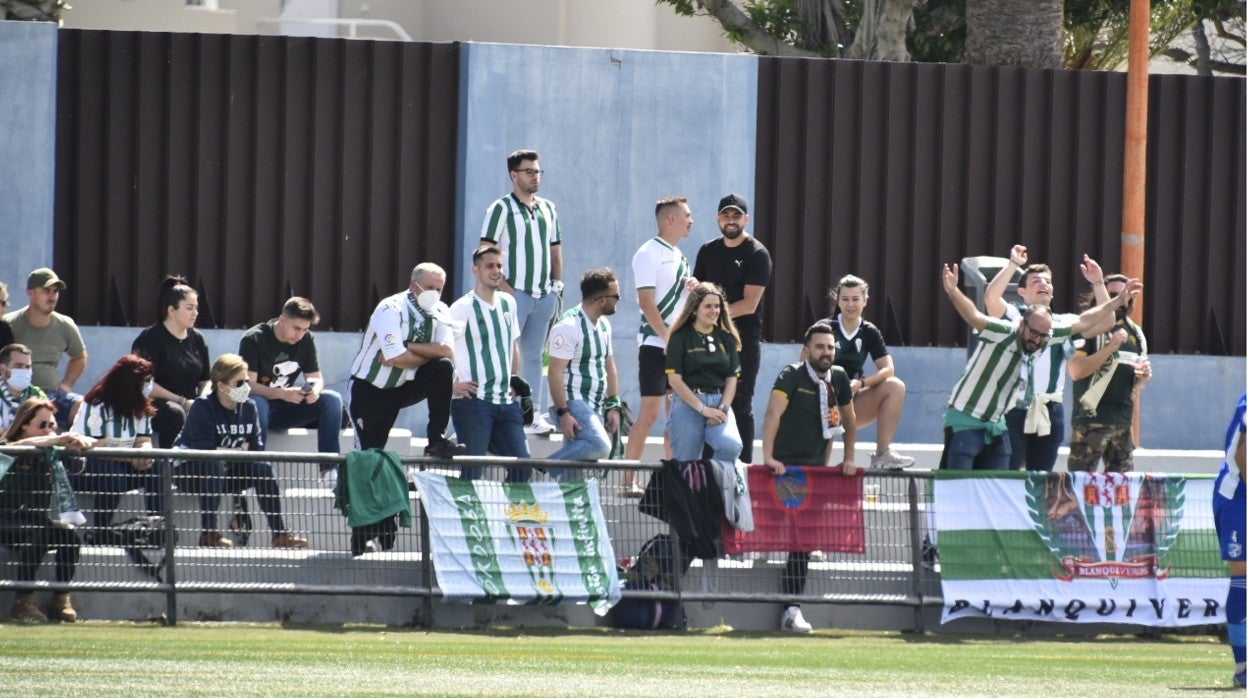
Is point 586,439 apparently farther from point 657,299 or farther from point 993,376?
Result: point 993,376

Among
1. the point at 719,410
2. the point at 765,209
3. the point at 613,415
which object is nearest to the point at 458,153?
the point at 765,209

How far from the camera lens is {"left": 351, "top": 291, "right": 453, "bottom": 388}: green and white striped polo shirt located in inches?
501

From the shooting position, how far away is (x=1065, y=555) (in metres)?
12.6

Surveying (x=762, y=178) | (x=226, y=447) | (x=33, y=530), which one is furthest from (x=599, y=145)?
(x=33, y=530)

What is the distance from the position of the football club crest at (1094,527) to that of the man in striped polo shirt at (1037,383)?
0.72 metres

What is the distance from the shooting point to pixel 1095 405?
13734 mm

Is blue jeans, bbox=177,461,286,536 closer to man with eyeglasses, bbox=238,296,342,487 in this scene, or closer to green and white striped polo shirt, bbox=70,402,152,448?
green and white striped polo shirt, bbox=70,402,152,448

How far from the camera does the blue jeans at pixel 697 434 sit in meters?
12.4

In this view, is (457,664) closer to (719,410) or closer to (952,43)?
(719,410)

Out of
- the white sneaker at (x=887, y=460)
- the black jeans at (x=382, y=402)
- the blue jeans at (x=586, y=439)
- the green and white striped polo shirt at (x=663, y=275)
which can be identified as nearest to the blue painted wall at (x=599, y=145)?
the white sneaker at (x=887, y=460)

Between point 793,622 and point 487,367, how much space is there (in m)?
2.57

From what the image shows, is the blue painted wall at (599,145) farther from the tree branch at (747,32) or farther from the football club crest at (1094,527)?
the tree branch at (747,32)

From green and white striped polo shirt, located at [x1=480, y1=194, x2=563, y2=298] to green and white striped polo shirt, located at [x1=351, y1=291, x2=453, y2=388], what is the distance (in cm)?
115

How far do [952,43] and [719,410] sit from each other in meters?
12.1
